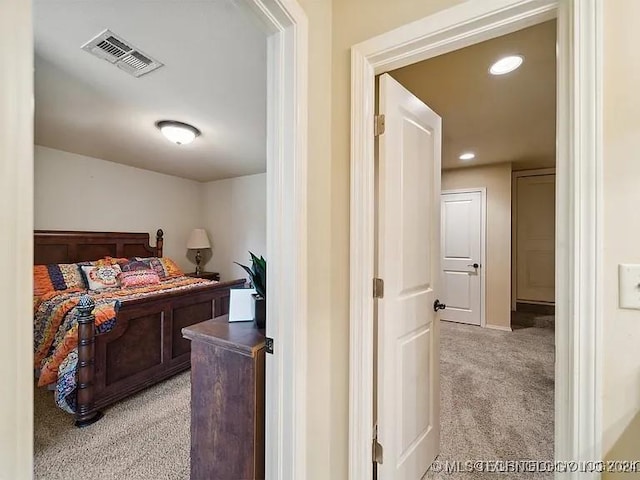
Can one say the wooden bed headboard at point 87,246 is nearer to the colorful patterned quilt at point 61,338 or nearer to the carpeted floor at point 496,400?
the colorful patterned quilt at point 61,338

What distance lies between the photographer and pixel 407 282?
1.38 m

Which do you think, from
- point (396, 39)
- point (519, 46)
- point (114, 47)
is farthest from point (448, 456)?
point (114, 47)

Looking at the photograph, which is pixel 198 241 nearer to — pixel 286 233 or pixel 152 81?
pixel 152 81

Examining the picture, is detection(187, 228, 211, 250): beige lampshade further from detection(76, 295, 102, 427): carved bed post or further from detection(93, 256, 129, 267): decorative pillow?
detection(76, 295, 102, 427): carved bed post

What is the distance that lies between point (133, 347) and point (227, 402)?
1.48 metres

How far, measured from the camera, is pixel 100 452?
170cm

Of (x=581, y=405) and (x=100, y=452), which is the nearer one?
(x=581, y=405)

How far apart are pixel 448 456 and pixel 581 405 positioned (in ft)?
3.98

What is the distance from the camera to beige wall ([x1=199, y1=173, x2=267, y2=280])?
4684 millimetres

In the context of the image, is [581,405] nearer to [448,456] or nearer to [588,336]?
[588,336]

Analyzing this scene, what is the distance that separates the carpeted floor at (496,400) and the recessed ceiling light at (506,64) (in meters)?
2.36

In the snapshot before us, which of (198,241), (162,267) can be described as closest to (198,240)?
(198,241)

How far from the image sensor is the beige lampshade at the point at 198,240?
4773 mm

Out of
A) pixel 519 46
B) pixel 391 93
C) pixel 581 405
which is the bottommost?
pixel 581 405
